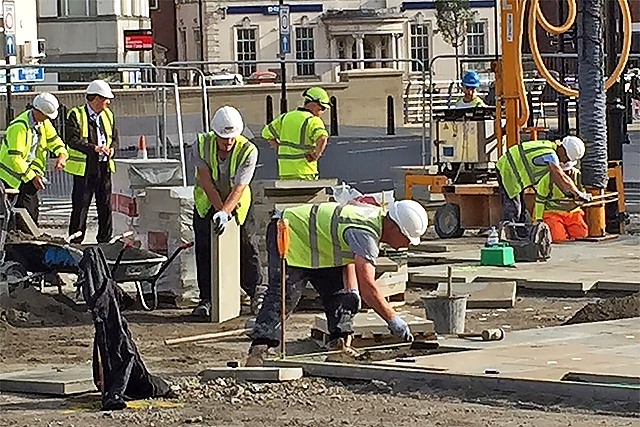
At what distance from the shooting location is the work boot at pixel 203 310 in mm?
13242

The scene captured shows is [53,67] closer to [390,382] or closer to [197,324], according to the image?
[197,324]

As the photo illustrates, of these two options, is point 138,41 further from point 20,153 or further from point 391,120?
point 20,153

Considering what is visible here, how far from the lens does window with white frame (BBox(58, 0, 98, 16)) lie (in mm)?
64188

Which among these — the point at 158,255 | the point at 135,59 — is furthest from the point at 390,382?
the point at 135,59

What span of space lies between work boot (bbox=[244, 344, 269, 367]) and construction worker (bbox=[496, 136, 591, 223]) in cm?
712

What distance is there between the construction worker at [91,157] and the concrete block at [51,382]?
6363 mm

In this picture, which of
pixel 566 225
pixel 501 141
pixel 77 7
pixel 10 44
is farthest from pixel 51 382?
pixel 77 7

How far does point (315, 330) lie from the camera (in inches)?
443

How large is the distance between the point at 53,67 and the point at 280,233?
9.92 metres

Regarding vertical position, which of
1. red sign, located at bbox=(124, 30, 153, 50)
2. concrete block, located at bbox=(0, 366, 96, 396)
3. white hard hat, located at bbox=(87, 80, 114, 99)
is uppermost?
red sign, located at bbox=(124, 30, 153, 50)

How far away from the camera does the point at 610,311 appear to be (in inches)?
491

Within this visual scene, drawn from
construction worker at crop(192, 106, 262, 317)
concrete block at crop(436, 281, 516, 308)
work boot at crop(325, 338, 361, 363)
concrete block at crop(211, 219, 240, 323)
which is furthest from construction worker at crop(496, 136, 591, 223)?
work boot at crop(325, 338, 361, 363)

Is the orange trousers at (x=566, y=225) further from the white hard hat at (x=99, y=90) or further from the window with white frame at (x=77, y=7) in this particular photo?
the window with white frame at (x=77, y=7)

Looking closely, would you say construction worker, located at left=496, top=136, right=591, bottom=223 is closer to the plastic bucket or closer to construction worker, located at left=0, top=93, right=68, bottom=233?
construction worker, located at left=0, top=93, right=68, bottom=233
